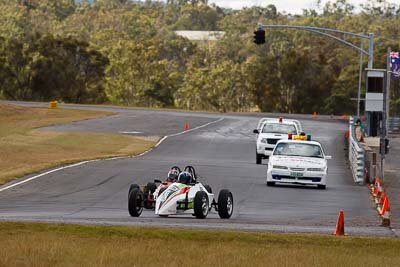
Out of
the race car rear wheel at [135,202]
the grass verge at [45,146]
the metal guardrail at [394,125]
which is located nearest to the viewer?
the race car rear wheel at [135,202]

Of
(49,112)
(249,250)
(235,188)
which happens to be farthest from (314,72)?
(249,250)

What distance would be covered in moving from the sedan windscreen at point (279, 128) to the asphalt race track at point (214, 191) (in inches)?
64.4

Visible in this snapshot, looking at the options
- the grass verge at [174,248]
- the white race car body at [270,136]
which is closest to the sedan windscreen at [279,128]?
the white race car body at [270,136]

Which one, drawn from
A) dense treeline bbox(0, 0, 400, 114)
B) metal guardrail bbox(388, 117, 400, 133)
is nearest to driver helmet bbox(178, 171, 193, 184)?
metal guardrail bbox(388, 117, 400, 133)

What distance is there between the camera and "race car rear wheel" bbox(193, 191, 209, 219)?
2172 centimetres

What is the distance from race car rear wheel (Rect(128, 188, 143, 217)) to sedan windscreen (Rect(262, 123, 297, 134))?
71.4 ft

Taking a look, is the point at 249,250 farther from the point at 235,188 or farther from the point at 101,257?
the point at 235,188

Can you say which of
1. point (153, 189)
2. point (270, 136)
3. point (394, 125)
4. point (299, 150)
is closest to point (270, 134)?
point (270, 136)

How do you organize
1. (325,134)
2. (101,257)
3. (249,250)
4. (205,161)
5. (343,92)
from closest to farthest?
(101,257), (249,250), (205,161), (325,134), (343,92)

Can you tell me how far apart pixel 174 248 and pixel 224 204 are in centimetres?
665

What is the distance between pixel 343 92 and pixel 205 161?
74896mm

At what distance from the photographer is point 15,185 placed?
102 feet

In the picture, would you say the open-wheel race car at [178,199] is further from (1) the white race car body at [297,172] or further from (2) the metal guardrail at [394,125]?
(2) the metal guardrail at [394,125]

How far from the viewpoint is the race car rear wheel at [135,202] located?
21922mm
